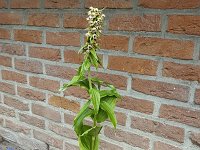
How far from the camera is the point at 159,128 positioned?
1.15 m

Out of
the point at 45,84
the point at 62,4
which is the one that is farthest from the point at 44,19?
the point at 45,84

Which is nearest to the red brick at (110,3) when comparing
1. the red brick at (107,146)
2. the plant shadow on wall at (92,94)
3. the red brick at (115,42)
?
the red brick at (115,42)

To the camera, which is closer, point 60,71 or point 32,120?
point 60,71

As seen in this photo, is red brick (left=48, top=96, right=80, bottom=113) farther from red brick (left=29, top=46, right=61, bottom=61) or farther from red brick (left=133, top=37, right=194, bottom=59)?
red brick (left=133, top=37, right=194, bottom=59)

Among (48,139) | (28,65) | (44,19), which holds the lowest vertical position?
(48,139)

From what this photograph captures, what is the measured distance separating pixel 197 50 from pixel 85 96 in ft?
1.92

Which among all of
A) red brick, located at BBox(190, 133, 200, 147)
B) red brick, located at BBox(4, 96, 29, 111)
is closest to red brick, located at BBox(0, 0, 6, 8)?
red brick, located at BBox(4, 96, 29, 111)

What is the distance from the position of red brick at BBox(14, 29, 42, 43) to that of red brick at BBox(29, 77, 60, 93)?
22cm

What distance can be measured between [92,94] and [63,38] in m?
0.54

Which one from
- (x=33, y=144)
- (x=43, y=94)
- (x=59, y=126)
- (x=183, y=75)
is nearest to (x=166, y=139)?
(x=183, y=75)

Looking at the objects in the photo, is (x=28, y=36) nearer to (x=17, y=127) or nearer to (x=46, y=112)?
(x=46, y=112)

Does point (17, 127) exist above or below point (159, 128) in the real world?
below

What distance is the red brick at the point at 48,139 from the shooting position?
59.6 inches

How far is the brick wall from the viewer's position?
104cm
